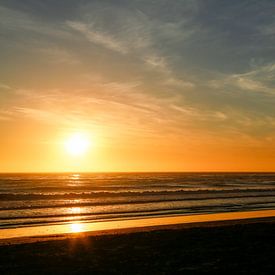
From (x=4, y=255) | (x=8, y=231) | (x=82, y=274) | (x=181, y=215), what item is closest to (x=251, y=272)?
(x=82, y=274)

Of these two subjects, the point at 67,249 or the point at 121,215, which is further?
the point at 121,215

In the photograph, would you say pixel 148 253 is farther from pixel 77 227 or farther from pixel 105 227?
pixel 77 227

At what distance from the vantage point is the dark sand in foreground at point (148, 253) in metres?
13.2

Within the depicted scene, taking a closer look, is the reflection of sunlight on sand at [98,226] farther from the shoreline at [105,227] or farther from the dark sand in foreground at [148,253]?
the dark sand in foreground at [148,253]

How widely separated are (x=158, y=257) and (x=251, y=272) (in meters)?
4.04

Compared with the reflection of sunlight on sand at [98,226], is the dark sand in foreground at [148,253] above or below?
above

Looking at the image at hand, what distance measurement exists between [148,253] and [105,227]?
11.2 metres

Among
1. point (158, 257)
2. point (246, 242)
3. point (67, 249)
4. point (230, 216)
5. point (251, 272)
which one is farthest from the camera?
point (230, 216)

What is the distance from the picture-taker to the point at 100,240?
19328 mm

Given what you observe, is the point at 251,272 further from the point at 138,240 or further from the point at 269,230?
the point at 269,230

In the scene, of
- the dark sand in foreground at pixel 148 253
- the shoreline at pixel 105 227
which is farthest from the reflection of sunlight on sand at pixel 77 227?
the dark sand in foreground at pixel 148 253

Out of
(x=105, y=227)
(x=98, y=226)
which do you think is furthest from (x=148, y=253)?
(x=98, y=226)

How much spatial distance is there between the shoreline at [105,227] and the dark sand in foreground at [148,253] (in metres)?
1.14

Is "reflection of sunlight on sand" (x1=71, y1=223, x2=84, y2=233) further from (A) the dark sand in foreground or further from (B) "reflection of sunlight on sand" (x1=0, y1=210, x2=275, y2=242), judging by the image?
(A) the dark sand in foreground
